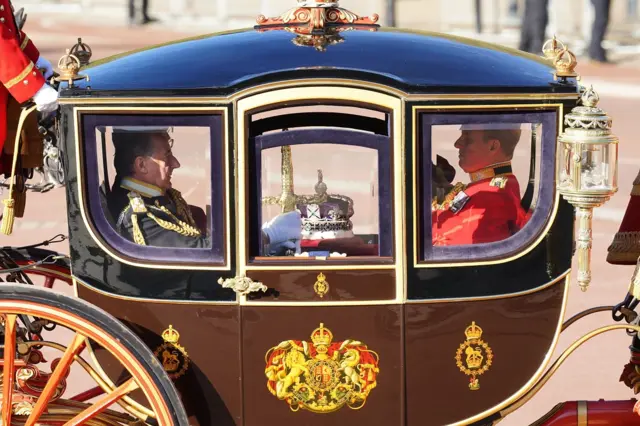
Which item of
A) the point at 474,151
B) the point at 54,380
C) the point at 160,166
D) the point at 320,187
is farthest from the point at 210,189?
the point at 474,151

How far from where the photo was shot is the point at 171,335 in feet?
12.6

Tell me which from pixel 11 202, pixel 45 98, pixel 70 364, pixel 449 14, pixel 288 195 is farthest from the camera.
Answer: pixel 449 14

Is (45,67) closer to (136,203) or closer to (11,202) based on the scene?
(11,202)

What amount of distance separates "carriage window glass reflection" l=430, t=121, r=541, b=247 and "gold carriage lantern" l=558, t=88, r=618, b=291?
0.16m

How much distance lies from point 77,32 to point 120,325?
1289 inches

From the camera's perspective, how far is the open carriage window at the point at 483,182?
3812mm

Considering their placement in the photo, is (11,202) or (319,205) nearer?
(11,202)

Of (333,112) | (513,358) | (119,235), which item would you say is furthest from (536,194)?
(119,235)

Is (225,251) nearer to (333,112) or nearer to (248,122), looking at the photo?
(248,122)

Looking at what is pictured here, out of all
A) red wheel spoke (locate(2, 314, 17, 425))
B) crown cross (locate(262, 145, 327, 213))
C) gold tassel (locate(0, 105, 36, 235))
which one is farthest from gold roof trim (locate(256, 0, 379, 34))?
red wheel spoke (locate(2, 314, 17, 425))

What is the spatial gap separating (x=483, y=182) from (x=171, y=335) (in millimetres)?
1125

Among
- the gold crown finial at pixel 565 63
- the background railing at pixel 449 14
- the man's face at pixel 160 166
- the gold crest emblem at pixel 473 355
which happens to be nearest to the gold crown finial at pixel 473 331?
the gold crest emblem at pixel 473 355

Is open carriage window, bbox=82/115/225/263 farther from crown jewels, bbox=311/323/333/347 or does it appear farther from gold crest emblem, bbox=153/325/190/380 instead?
crown jewels, bbox=311/323/333/347

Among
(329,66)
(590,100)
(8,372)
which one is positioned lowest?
(8,372)
